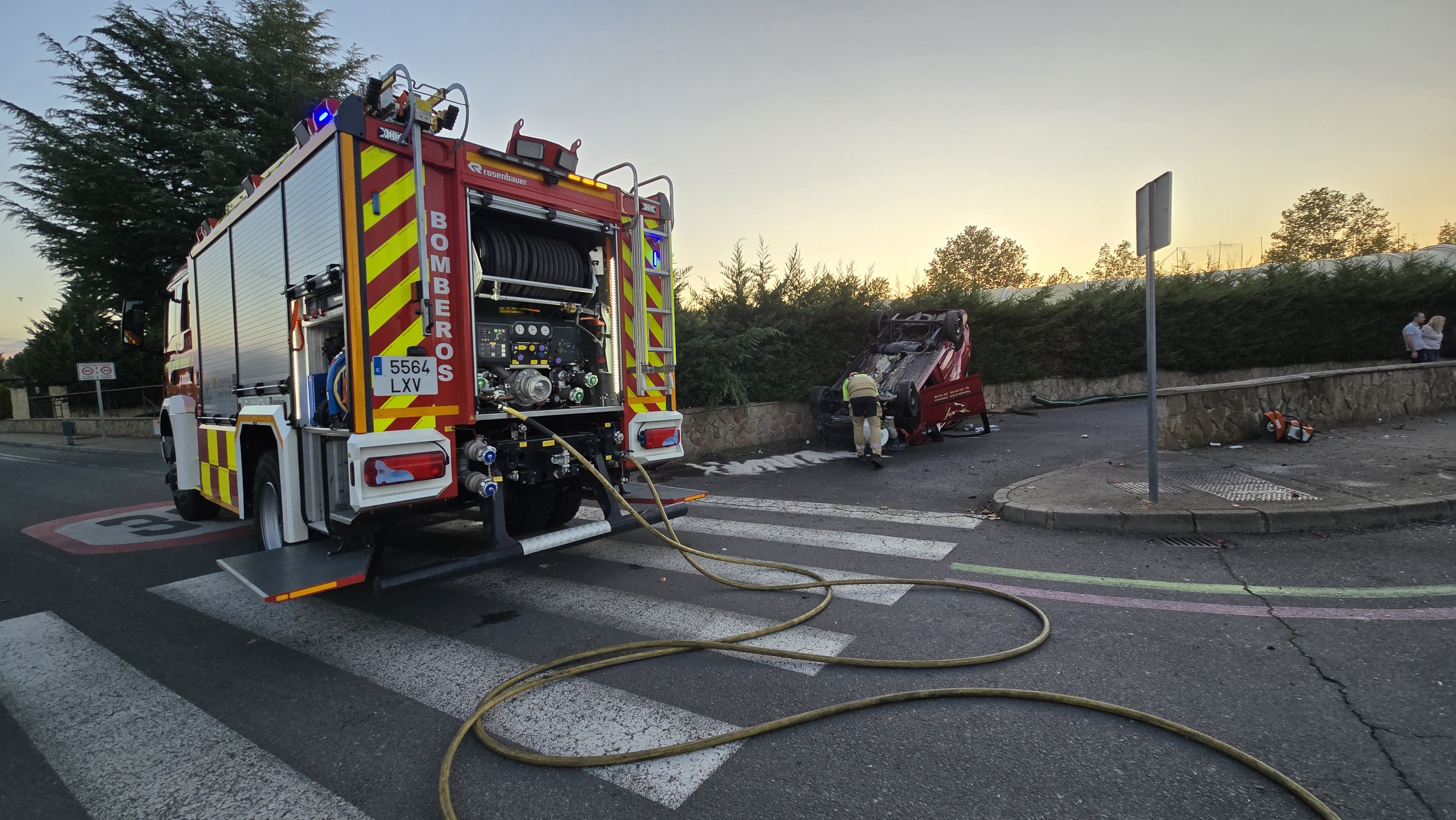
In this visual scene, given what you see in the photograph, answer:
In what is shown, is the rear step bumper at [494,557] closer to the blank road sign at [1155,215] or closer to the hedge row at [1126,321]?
the blank road sign at [1155,215]

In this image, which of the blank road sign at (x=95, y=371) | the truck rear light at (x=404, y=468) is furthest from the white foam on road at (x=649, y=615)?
the blank road sign at (x=95, y=371)

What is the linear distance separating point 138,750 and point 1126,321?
72.1 feet

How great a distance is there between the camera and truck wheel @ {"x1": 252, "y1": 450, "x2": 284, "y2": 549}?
16.1ft

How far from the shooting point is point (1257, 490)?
5.95 m

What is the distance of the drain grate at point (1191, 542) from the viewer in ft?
16.2

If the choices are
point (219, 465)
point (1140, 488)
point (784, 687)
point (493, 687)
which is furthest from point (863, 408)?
point (219, 465)

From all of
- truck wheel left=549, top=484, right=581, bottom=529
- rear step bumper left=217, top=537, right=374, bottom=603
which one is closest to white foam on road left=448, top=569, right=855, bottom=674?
truck wheel left=549, top=484, right=581, bottom=529

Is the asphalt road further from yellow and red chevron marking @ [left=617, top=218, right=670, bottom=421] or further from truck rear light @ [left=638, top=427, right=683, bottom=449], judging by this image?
yellow and red chevron marking @ [left=617, top=218, right=670, bottom=421]

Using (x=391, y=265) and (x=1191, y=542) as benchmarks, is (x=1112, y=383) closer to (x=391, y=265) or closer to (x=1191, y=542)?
(x=1191, y=542)

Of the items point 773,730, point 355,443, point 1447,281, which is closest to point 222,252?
point 355,443

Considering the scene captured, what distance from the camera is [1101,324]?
1880 cm

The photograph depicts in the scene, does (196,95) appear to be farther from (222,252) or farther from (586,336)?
(586,336)

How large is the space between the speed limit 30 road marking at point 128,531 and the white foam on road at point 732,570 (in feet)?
13.7

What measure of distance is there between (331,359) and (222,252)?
2.47 m
